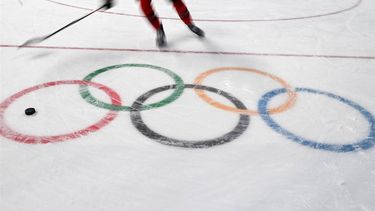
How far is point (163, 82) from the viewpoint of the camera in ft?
5.44

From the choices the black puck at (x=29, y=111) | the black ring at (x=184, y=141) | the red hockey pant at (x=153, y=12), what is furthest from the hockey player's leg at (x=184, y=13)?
the black puck at (x=29, y=111)

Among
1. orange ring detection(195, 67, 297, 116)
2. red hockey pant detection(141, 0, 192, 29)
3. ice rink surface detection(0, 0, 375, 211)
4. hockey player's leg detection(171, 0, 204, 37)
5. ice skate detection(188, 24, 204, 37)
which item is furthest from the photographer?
→ ice skate detection(188, 24, 204, 37)

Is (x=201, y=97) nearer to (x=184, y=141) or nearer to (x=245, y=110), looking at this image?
(x=245, y=110)

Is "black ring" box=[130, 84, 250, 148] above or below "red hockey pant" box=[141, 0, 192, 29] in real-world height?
below

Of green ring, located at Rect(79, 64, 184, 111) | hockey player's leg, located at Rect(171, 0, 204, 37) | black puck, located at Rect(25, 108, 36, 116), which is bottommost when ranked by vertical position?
green ring, located at Rect(79, 64, 184, 111)

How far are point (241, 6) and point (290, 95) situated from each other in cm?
184

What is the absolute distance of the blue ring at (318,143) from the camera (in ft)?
4.00

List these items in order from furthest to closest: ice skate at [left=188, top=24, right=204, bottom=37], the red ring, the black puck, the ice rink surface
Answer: ice skate at [left=188, top=24, right=204, bottom=37] → the black puck → the red ring → the ice rink surface

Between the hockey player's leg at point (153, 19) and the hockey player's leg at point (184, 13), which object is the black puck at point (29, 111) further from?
the hockey player's leg at point (184, 13)

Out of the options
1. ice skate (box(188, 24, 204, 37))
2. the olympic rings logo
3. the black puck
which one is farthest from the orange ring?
the black puck

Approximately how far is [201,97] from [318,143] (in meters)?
Answer: 0.57

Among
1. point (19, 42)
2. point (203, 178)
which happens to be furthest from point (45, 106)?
point (19, 42)

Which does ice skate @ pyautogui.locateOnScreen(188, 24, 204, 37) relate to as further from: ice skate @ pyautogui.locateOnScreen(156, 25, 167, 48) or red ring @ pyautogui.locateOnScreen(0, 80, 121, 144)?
red ring @ pyautogui.locateOnScreen(0, 80, 121, 144)

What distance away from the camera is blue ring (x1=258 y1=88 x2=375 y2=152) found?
122 centimetres
